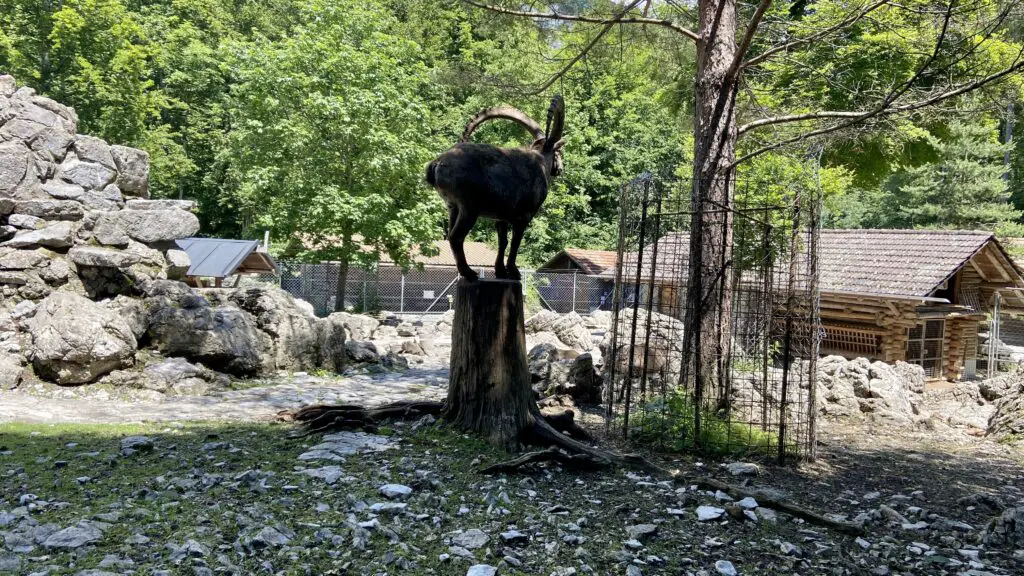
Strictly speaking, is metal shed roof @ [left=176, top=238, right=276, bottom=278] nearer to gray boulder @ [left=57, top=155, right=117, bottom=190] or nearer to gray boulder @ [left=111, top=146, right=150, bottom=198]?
gray boulder @ [left=111, top=146, right=150, bottom=198]

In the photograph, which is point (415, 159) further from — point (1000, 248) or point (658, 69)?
point (1000, 248)

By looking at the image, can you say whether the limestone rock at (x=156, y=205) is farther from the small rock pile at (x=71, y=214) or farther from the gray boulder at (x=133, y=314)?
the gray boulder at (x=133, y=314)

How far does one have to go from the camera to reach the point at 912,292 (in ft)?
49.0

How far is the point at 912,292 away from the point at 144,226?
15.4m

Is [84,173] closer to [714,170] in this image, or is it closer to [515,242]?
[515,242]

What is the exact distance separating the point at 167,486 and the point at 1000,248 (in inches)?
763

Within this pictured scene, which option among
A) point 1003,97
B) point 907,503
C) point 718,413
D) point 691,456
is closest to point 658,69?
point 1003,97

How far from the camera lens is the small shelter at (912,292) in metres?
15.5

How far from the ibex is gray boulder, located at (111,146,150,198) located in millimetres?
7679

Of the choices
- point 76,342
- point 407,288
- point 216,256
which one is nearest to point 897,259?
point 76,342

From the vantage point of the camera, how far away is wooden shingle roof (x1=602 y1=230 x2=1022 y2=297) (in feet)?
50.1

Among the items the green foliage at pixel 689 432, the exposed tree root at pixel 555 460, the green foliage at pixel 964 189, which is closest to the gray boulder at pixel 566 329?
the green foliage at pixel 689 432

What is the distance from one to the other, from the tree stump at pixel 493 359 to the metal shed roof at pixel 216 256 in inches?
559

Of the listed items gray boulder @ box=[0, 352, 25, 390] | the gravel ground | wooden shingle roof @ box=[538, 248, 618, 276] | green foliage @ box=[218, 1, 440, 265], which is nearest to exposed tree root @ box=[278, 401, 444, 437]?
the gravel ground
